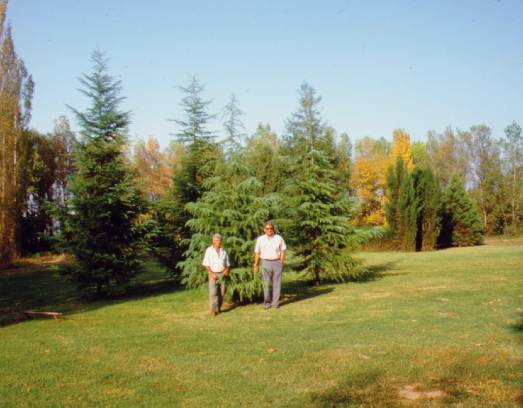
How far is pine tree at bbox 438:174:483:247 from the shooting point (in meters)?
35.6

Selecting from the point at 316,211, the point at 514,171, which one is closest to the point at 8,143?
the point at 316,211

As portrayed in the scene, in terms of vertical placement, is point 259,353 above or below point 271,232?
below

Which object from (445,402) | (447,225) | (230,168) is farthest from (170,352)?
(447,225)

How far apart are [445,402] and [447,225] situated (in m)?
34.3

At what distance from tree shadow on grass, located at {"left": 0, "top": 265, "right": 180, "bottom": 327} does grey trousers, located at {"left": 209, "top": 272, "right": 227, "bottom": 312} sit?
12.9ft

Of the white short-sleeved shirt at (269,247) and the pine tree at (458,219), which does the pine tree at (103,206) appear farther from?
the pine tree at (458,219)

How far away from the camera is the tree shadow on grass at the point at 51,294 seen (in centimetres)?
1276

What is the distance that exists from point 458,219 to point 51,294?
3024 cm

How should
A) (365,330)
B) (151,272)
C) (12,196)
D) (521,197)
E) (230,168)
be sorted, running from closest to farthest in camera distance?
(365,330) < (230,168) < (151,272) < (12,196) < (521,197)

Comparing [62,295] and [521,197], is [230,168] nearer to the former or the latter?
[62,295]

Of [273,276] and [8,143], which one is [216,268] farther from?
[8,143]

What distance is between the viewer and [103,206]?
14508 mm

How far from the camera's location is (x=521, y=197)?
4791cm

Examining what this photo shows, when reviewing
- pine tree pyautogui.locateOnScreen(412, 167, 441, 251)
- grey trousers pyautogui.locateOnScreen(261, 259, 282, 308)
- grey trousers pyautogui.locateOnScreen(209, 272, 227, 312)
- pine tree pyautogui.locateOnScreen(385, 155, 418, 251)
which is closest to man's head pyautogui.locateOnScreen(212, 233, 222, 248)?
grey trousers pyautogui.locateOnScreen(209, 272, 227, 312)
